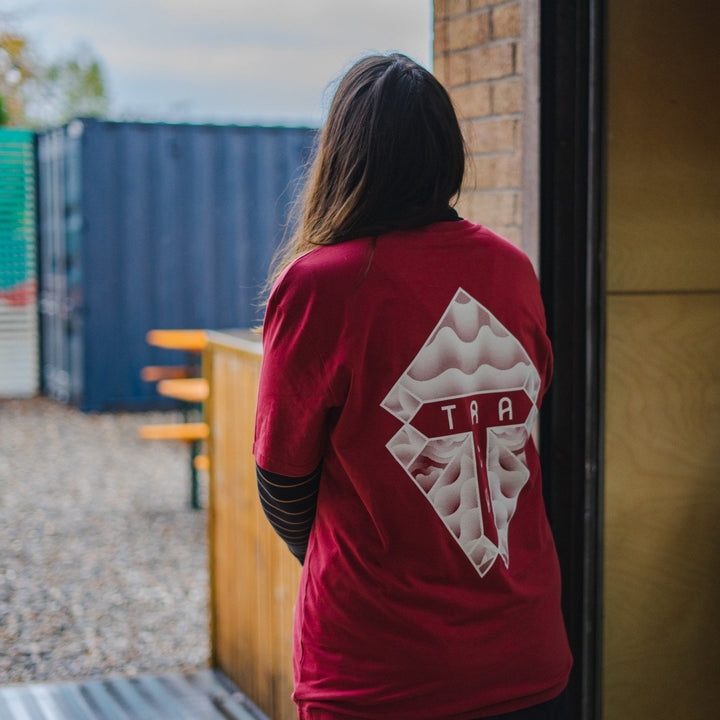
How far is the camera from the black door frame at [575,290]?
2322mm

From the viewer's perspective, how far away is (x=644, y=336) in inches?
95.4

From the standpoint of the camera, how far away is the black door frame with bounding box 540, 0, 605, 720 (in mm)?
2322

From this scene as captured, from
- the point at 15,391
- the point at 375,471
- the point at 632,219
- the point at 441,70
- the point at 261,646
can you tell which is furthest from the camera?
the point at 15,391

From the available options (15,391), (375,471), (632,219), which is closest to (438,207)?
(375,471)

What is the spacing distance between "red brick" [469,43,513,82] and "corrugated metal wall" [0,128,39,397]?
33.3ft

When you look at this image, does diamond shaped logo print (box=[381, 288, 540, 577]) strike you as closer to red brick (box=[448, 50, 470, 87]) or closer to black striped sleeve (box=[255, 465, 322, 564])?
black striped sleeve (box=[255, 465, 322, 564])

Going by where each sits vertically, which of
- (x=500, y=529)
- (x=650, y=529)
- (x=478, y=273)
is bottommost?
(x=650, y=529)

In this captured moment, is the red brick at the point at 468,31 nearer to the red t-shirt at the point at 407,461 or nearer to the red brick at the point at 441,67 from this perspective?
the red brick at the point at 441,67

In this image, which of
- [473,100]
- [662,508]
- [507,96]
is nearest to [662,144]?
[507,96]

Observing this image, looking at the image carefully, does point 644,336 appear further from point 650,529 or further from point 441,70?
point 441,70

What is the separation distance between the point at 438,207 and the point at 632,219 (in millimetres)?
944

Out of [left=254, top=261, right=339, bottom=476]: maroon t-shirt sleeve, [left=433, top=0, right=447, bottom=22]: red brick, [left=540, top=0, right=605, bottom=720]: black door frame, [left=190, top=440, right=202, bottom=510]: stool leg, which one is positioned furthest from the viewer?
[left=190, top=440, right=202, bottom=510]: stool leg

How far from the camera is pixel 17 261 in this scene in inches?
467

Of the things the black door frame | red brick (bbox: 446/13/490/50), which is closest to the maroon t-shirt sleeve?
the black door frame
